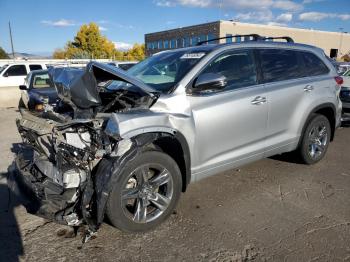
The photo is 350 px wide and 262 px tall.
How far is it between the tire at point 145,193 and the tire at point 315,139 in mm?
2435

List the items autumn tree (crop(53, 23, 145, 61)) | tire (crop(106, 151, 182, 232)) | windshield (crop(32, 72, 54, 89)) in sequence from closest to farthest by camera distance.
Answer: tire (crop(106, 151, 182, 232))
windshield (crop(32, 72, 54, 89))
autumn tree (crop(53, 23, 145, 61))

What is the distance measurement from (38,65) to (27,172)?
1347 cm

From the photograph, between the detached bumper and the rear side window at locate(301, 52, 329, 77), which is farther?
the rear side window at locate(301, 52, 329, 77)

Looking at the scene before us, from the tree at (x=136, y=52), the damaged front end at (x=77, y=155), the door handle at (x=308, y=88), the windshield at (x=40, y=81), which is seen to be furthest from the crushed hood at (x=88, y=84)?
the tree at (x=136, y=52)

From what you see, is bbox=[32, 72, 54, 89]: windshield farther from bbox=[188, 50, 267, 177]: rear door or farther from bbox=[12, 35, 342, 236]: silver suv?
bbox=[188, 50, 267, 177]: rear door

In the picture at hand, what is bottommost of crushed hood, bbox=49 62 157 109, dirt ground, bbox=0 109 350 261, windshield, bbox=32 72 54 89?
dirt ground, bbox=0 109 350 261

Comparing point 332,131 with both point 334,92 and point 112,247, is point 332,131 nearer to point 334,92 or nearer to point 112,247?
point 334,92

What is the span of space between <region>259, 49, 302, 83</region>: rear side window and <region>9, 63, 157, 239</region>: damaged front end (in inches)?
69.8

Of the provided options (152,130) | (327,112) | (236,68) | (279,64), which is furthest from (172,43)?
(152,130)

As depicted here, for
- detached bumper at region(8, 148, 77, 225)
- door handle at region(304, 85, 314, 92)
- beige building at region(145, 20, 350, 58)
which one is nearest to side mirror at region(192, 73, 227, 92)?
detached bumper at region(8, 148, 77, 225)

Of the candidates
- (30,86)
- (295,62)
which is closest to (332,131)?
(295,62)

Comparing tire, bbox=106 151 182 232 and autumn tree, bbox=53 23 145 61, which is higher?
autumn tree, bbox=53 23 145 61

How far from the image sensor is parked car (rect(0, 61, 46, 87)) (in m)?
15.1

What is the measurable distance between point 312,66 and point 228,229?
298 cm
